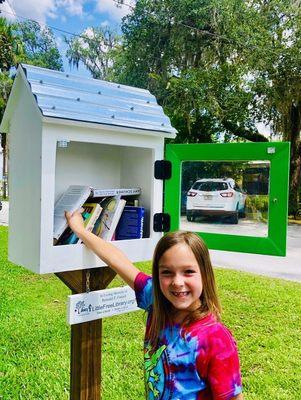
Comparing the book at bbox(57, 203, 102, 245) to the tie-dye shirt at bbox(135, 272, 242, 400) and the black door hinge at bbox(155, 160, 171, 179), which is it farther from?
the tie-dye shirt at bbox(135, 272, 242, 400)

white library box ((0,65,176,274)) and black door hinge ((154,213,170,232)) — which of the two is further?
black door hinge ((154,213,170,232))

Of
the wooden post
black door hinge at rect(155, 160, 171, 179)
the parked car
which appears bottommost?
the wooden post

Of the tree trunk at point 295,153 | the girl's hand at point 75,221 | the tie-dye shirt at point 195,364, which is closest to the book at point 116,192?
the girl's hand at point 75,221

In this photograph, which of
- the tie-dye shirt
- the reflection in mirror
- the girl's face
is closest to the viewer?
the tie-dye shirt

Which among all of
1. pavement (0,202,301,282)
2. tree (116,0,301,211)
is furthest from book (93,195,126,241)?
tree (116,0,301,211)

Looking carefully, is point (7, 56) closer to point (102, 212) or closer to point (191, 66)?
point (191, 66)

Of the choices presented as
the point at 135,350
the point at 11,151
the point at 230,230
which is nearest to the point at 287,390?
the point at 135,350

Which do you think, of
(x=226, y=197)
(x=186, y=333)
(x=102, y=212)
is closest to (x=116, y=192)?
(x=102, y=212)

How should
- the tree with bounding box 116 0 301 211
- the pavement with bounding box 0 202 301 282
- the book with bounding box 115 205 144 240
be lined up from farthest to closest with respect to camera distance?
the tree with bounding box 116 0 301 211 < the pavement with bounding box 0 202 301 282 < the book with bounding box 115 205 144 240

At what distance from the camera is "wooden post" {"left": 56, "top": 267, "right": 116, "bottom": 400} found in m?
1.62

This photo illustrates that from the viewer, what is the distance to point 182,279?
122 centimetres

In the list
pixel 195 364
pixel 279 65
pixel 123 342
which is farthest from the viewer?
pixel 279 65

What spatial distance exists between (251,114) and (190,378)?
1246cm

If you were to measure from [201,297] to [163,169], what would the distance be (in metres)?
0.65
